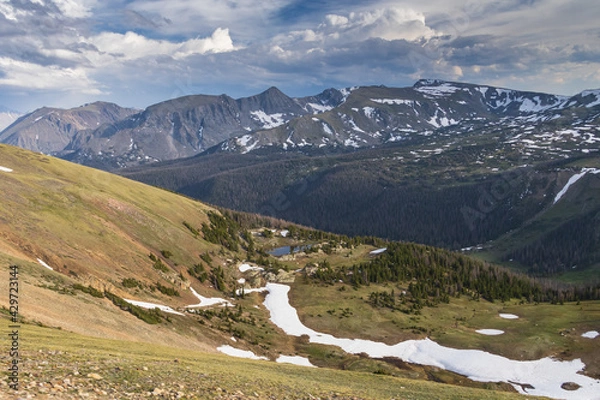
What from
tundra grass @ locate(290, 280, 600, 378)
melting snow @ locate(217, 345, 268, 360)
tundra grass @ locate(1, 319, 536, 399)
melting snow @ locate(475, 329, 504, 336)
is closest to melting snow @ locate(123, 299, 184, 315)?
melting snow @ locate(217, 345, 268, 360)

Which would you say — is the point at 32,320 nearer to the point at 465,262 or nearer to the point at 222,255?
the point at 222,255

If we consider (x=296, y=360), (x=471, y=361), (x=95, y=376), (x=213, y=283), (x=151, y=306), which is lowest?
(x=471, y=361)

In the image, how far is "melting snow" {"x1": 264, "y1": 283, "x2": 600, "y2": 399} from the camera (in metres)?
71.4

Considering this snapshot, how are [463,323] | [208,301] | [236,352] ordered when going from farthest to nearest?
[463,323] < [208,301] < [236,352]

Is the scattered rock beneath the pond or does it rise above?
above

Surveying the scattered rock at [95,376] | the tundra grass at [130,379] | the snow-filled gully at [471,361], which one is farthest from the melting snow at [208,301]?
the scattered rock at [95,376]

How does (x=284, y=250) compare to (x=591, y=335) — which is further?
(x=284, y=250)

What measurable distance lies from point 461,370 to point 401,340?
17266 mm

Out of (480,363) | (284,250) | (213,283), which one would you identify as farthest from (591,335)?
(284,250)

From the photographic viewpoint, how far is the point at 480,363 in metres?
82.7

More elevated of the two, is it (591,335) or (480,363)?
(591,335)

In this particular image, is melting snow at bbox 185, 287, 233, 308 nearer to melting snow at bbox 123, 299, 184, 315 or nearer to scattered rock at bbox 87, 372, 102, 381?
melting snow at bbox 123, 299, 184, 315

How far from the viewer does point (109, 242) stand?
86.0m

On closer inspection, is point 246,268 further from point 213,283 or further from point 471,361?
point 471,361
